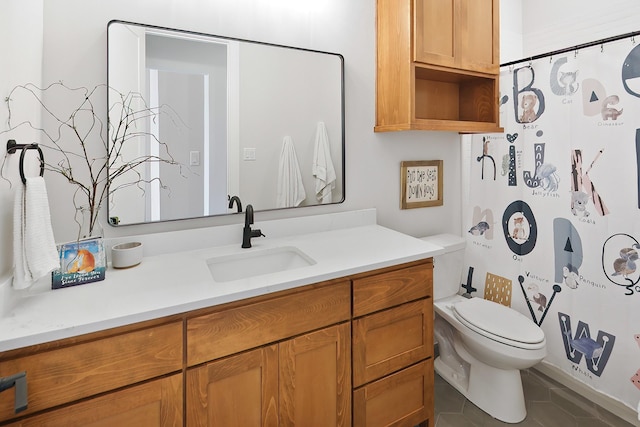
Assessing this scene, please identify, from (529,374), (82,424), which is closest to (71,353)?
(82,424)

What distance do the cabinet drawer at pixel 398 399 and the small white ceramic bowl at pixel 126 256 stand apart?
98 cm

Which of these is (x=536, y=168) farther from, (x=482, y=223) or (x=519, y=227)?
(x=482, y=223)

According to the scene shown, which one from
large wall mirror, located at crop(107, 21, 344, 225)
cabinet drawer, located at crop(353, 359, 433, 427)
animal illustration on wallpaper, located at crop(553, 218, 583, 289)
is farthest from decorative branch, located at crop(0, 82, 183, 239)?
animal illustration on wallpaper, located at crop(553, 218, 583, 289)

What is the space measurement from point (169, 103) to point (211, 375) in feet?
3.54

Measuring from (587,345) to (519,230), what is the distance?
68 cm

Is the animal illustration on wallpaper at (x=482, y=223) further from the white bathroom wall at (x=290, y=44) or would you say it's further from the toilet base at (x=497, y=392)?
the toilet base at (x=497, y=392)

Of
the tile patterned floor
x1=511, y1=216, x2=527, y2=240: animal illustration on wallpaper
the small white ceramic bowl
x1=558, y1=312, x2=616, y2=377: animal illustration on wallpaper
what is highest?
x1=511, y1=216, x2=527, y2=240: animal illustration on wallpaper

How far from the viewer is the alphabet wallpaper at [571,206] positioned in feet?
5.33

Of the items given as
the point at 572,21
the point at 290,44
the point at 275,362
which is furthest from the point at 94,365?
the point at 572,21

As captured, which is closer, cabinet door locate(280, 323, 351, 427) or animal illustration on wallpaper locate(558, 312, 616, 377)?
cabinet door locate(280, 323, 351, 427)

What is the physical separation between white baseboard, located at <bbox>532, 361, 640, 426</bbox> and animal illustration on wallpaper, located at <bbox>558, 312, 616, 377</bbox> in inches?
4.7

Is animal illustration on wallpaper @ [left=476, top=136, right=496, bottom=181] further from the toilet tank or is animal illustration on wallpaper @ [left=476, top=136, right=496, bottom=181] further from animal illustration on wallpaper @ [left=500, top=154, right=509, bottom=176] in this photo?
the toilet tank

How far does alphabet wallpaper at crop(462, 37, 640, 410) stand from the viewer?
1.63 meters

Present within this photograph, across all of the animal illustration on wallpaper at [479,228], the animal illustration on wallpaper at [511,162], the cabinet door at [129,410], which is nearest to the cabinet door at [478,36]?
the animal illustration on wallpaper at [511,162]
